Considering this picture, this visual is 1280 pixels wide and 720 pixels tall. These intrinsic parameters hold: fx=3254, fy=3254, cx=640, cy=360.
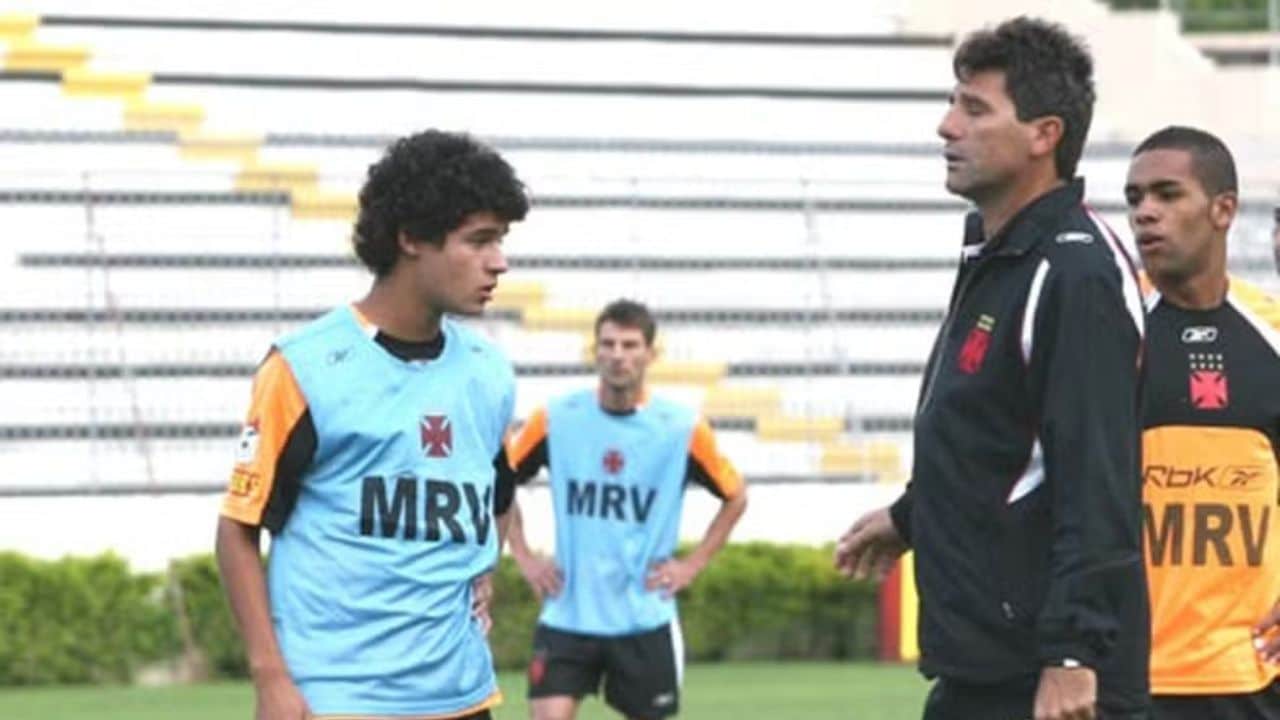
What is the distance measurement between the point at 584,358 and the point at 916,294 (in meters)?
2.95

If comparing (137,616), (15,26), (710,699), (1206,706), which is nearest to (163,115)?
(15,26)

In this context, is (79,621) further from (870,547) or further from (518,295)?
(870,547)

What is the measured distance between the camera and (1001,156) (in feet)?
21.0

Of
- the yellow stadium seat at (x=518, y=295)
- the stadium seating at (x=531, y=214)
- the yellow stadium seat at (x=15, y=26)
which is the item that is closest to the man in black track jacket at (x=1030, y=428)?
the stadium seating at (x=531, y=214)

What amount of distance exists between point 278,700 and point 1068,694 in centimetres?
194

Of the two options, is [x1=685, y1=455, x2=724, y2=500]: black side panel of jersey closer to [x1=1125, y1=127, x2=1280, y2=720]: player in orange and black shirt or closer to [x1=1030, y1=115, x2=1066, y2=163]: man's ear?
[x1=1125, y1=127, x2=1280, y2=720]: player in orange and black shirt

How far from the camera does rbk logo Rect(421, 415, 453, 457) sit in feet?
23.8

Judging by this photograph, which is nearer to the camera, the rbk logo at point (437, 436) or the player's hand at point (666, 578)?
the rbk logo at point (437, 436)

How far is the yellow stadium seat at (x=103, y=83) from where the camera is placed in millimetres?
24922

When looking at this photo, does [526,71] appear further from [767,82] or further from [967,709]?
[967,709]

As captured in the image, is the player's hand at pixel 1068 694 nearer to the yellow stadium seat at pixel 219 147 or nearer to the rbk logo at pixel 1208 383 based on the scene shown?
the rbk logo at pixel 1208 383

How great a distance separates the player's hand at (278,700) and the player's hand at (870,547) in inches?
48.3

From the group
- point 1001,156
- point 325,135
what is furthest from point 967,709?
point 325,135

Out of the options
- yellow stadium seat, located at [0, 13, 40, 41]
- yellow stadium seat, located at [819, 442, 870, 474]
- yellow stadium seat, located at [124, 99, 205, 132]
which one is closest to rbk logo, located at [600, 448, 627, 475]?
yellow stadium seat, located at [819, 442, 870, 474]
